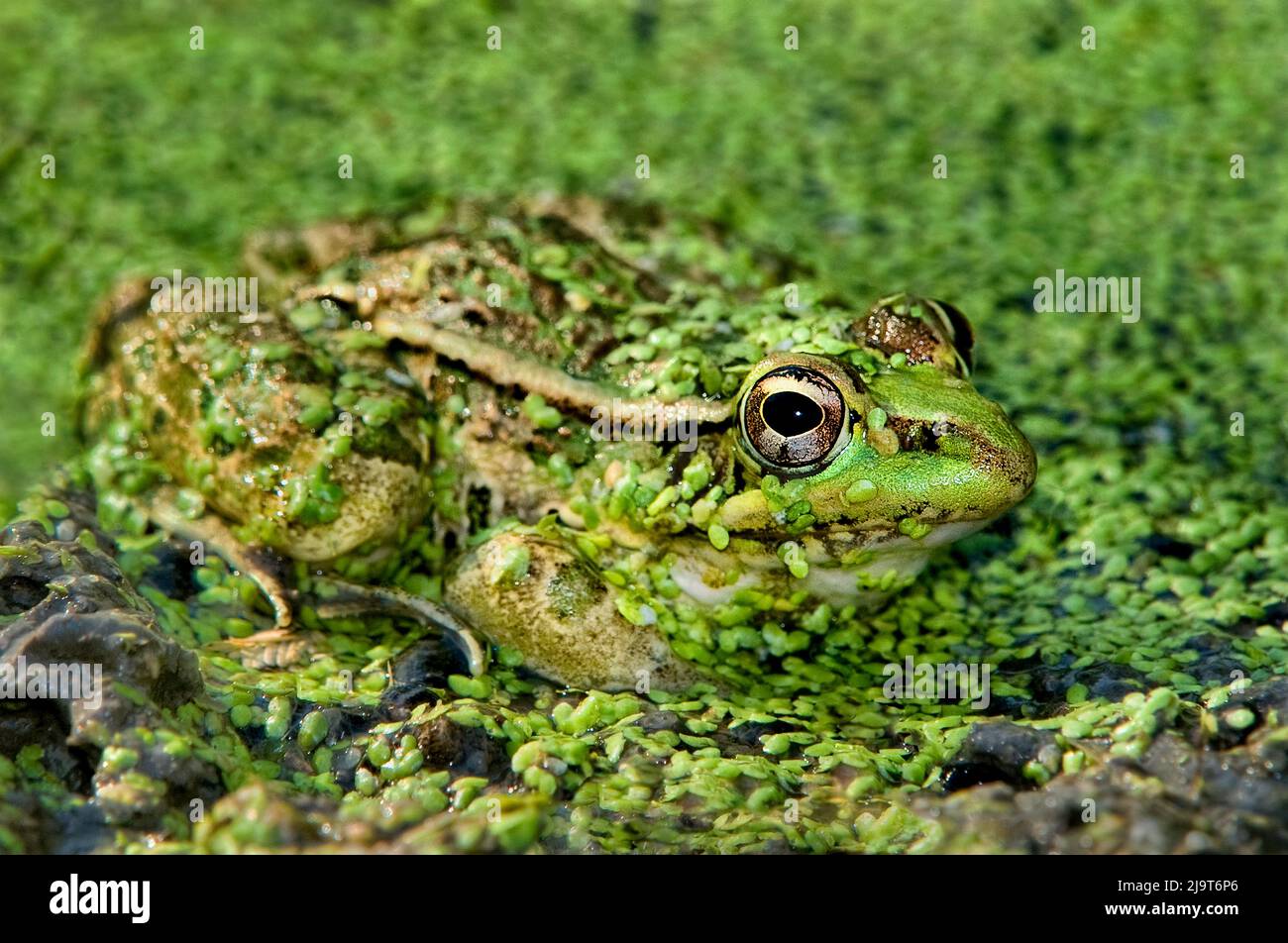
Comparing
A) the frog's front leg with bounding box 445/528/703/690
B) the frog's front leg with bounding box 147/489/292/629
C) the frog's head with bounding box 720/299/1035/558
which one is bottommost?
the frog's front leg with bounding box 445/528/703/690

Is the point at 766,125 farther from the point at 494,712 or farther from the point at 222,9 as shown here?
the point at 494,712

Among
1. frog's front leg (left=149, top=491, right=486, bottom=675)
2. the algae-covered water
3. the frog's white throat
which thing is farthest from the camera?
frog's front leg (left=149, top=491, right=486, bottom=675)

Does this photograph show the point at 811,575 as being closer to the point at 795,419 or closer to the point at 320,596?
the point at 795,419

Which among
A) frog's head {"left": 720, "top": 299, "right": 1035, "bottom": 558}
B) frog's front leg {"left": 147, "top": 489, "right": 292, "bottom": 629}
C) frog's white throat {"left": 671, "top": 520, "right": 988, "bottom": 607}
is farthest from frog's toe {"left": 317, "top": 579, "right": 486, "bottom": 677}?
frog's head {"left": 720, "top": 299, "right": 1035, "bottom": 558}

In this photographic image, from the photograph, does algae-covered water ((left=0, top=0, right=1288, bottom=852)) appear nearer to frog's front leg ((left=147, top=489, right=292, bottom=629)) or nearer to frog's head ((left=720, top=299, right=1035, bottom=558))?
frog's front leg ((left=147, top=489, right=292, bottom=629))

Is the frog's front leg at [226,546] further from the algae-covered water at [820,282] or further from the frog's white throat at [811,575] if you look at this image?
the frog's white throat at [811,575]

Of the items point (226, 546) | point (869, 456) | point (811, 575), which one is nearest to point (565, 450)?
point (811, 575)

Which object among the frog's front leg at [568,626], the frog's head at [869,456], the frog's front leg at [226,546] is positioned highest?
the frog's head at [869,456]

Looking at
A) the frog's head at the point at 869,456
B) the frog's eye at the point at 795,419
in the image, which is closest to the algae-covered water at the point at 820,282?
the frog's head at the point at 869,456
